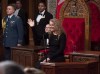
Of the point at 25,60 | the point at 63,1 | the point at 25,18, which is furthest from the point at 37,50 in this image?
the point at 25,18

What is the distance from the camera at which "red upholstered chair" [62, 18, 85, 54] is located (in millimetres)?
6723

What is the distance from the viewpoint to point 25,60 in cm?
631

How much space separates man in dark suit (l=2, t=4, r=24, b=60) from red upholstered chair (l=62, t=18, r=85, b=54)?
0.97 meters

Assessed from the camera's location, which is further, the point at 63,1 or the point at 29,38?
the point at 29,38

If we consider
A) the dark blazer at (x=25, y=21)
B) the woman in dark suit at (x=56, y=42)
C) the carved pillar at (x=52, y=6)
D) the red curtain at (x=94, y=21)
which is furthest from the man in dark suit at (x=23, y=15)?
the woman in dark suit at (x=56, y=42)

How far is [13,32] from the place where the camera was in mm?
6738

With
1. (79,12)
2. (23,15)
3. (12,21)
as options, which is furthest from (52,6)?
(12,21)

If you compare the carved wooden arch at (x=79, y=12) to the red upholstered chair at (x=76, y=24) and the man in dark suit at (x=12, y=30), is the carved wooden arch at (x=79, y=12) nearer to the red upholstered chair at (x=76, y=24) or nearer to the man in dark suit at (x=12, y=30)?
the red upholstered chair at (x=76, y=24)

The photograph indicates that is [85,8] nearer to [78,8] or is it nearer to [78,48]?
[78,8]

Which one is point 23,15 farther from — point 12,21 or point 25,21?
point 12,21

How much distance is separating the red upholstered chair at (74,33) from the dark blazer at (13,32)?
968mm

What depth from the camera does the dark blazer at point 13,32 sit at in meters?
6.64

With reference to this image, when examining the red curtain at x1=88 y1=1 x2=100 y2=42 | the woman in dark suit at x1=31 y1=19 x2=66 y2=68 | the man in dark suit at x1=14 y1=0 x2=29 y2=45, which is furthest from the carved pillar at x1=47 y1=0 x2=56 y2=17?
the woman in dark suit at x1=31 y1=19 x2=66 y2=68

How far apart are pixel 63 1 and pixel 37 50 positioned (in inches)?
62.7
